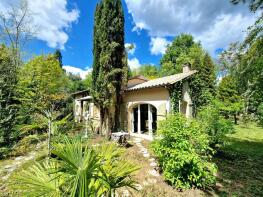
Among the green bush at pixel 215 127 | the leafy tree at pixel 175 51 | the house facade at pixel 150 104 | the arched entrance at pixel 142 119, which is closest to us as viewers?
the green bush at pixel 215 127

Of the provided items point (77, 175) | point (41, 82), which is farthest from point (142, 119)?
point (77, 175)

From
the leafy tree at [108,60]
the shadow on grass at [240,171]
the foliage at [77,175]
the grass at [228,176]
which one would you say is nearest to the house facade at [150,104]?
the leafy tree at [108,60]

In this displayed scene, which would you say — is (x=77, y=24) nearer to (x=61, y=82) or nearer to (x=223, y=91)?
(x=61, y=82)

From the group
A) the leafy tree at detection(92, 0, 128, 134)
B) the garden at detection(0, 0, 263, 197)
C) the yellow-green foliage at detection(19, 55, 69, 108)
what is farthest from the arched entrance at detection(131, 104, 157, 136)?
the yellow-green foliage at detection(19, 55, 69, 108)

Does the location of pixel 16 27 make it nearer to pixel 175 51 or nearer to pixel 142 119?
pixel 142 119

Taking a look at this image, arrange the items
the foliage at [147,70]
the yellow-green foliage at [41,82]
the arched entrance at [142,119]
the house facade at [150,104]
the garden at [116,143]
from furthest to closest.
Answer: the foliage at [147,70]
the yellow-green foliage at [41,82]
the arched entrance at [142,119]
the house facade at [150,104]
the garden at [116,143]

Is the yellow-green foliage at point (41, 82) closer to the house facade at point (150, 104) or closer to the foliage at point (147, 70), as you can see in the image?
the house facade at point (150, 104)

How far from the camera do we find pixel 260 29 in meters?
7.57

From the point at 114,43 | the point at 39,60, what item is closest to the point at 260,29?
the point at 114,43

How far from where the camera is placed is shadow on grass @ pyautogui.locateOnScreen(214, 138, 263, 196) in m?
6.05

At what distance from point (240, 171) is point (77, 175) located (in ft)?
26.0

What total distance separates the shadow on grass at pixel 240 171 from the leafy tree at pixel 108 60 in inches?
304

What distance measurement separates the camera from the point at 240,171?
7.67 m

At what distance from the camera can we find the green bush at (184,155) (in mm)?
5879
